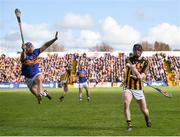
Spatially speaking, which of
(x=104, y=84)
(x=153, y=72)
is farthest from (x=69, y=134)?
(x=153, y=72)

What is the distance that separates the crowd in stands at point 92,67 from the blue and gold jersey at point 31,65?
54.6 meters

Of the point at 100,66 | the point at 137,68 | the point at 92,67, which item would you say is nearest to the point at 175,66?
the point at 100,66

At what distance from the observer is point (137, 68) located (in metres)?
13.9

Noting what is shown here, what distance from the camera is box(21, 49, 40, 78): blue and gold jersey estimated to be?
16.7 metres

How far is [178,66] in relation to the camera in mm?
75688

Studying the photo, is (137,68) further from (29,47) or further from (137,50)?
(29,47)

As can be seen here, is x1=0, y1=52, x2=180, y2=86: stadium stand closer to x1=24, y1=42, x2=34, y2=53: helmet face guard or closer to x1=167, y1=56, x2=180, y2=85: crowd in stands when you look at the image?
x1=167, y1=56, x2=180, y2=85: crowd in stands

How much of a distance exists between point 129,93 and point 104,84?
55.2 m

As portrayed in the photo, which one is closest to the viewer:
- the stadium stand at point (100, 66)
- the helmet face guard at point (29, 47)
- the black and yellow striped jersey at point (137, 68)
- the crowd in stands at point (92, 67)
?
the black and yellow striped jersey at point (137, 68)

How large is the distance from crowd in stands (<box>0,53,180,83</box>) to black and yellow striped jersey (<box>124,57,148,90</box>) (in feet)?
188

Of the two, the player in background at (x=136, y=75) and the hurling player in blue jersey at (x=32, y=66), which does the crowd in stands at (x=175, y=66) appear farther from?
the player in background at (x=136, y=75)

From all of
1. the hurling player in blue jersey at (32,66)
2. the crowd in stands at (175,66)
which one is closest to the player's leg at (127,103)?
the hurling player in blue jersey at (32,66)

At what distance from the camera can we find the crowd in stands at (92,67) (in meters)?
73.2

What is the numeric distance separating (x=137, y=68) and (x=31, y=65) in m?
4.49
